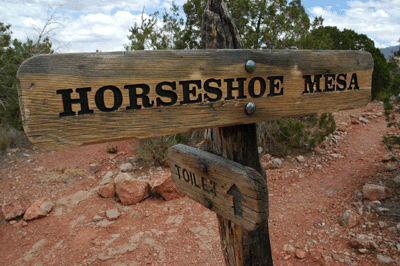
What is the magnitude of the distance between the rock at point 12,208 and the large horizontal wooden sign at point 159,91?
12.1 feet

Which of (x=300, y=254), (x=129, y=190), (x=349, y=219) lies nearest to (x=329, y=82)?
(x=300, y=254)

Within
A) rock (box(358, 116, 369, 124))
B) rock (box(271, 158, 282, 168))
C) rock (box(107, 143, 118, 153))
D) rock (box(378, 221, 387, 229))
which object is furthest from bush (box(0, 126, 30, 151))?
rock (box(358, 116, 369, 124))

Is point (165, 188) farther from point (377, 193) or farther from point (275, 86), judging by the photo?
point (275, 86)

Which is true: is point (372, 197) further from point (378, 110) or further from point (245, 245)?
point (378, 110)

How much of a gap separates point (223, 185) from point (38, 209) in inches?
139

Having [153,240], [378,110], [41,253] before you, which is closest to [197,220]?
[153,240]

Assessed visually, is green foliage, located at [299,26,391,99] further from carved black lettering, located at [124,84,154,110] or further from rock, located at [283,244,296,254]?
carved black lettering, located at [124,84,154,110]

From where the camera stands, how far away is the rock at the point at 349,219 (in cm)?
312

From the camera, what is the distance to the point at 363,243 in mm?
2771

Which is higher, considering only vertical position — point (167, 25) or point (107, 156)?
point (167, 25)

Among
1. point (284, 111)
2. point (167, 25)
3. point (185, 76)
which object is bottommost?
point (284, 111)

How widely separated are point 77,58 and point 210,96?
490 millimetres

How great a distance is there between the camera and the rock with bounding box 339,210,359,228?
10.3 feet

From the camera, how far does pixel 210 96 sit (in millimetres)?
1052
